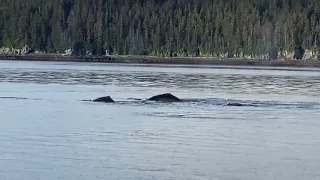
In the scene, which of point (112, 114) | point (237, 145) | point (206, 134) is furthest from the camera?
point (112, 114)

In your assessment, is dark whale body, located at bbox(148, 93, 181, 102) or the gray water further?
dark whale body, located at bbox(148, 93, 181, 102)

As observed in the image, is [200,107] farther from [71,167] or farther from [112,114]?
[71,167]

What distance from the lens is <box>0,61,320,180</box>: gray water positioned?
30.2m

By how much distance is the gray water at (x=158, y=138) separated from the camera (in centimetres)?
3020

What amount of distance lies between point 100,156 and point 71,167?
255cm

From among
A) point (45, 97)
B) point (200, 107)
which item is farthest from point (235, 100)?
point (45, 97)

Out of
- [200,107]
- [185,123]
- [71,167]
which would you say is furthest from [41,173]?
[200,107]

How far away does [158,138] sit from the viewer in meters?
38.6

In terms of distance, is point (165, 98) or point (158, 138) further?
point (165, 98)

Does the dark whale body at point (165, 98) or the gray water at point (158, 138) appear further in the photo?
the dark whale body at point (165, 98)

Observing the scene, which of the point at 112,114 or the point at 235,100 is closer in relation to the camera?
the point at 112,114

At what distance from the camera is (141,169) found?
99.1 ft

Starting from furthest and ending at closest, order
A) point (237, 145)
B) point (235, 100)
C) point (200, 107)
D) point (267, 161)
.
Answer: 1. point (235, 100)
2. point (200, 107)
3. point (237, 145)
4. point (267, 161)

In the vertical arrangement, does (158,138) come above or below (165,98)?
above
